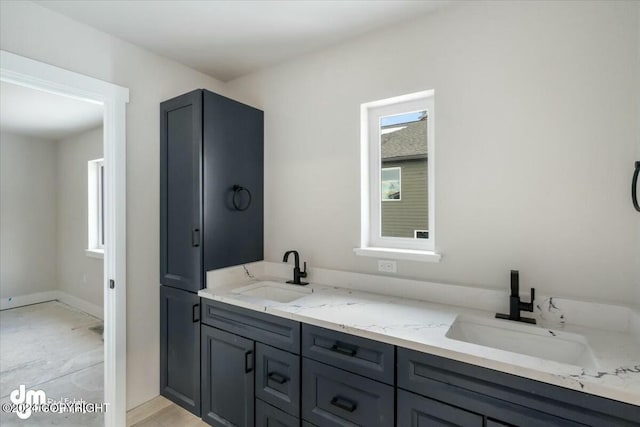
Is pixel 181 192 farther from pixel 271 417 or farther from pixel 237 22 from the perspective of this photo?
pixel 271 417

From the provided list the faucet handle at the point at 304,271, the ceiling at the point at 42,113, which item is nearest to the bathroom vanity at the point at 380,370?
the faucet handle at the point at 304,271

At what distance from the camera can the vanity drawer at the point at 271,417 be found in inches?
Answer: 59.4

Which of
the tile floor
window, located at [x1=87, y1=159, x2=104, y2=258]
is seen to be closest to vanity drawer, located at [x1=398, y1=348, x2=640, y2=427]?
the tile floor

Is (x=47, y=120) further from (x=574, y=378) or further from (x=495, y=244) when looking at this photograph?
(x=574, y=378)

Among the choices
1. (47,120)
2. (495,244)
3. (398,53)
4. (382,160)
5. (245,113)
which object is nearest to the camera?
(495,244)

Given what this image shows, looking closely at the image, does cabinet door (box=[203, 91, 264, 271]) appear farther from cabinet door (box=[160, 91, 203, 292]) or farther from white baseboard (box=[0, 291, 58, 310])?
white baseboard (box=[0, 291, 58, 310])

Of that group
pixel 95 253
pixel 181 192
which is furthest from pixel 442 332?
pixel 95 253

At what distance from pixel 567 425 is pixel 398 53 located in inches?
75.0

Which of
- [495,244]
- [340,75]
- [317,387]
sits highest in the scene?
[340,75]

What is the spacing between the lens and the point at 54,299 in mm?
4625

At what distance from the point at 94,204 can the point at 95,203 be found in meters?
0.02

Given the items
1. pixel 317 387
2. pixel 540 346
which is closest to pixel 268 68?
pixel 317 387

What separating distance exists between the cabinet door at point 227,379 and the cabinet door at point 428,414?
86 cm

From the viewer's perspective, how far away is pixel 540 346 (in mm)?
1294
